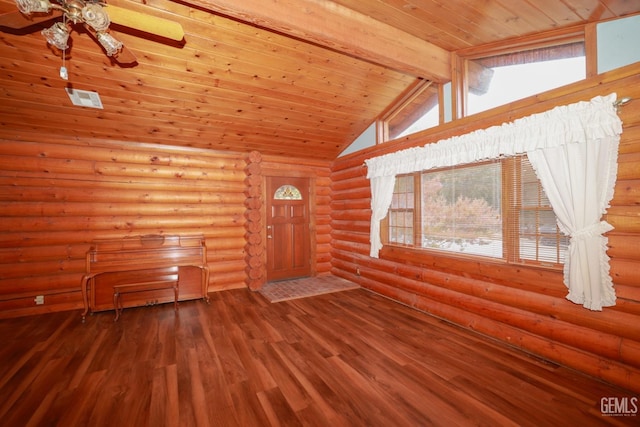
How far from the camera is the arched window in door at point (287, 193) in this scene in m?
6.30

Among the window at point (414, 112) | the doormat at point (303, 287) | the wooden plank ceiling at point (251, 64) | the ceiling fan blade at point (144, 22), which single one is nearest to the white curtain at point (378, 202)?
the window at point (414, 112)

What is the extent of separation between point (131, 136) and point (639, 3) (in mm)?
6529

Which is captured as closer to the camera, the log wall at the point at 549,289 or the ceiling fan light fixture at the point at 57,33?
the ceiling fan light fixture at the point at 57,33

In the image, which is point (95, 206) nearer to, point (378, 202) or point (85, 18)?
point (85, 18)

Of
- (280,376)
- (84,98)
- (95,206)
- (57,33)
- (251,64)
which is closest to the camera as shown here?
(57,33)

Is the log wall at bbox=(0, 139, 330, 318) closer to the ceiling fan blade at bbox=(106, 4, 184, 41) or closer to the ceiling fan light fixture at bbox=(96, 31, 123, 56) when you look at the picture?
the ceiling fan light fixture at bbox=(96, 31, 123, 56)

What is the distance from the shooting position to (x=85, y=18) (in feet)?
6.52

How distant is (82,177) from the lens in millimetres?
4715

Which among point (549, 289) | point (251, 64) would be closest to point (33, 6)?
point (251, 64)

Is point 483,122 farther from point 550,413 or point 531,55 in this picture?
point 550,413

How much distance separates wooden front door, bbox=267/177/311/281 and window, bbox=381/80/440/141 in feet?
7.67

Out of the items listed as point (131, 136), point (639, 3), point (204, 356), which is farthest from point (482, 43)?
point (131, 136)

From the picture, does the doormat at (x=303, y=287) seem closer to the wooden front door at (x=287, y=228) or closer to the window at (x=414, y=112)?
the wooden front door at (x=287, y=228)

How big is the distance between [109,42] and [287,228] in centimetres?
462
